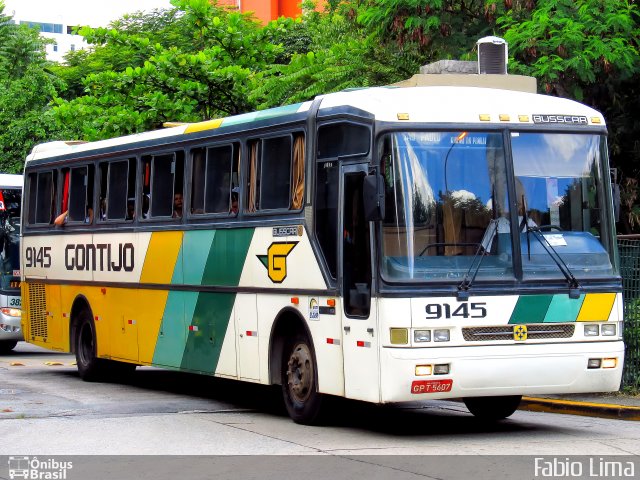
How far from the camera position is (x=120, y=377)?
63.2 ft

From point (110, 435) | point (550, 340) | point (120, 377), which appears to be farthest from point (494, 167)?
point (120, 377)

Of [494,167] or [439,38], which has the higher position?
[439,38]

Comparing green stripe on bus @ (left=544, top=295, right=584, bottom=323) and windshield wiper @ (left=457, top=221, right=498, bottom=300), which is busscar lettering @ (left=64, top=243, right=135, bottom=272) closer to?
windshield wiper @ (left=457, top=221, right=498, bottom=300)

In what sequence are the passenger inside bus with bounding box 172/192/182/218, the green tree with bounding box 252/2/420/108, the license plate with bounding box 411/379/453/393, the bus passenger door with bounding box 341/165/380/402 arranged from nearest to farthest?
1. the license plate with bounding box 411/379/453/393
2. the bus passenger door with bounding box 341/165/380/402
3. the passenger inside bus with bounding box 172/192/182/218
4. the green tree with bounding box 252/2/420/108

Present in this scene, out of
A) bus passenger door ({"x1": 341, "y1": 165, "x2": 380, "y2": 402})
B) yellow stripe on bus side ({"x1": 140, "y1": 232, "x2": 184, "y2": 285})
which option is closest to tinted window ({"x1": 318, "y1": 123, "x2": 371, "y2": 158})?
bus passenger door ({"x1": 341, "y1": 165, "x2": 380, "y2": 402})

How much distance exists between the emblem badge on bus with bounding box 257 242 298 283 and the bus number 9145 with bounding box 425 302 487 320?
2184mm

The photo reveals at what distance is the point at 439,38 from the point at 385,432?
11605 millimetres

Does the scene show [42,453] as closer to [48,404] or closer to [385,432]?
[385,432]

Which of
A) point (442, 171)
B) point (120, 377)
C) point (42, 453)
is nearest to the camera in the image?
point (42, 453)

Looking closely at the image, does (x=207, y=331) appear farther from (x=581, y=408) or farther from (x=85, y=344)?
(x=85, y=344)

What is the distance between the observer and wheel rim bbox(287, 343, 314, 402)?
12875 mm
